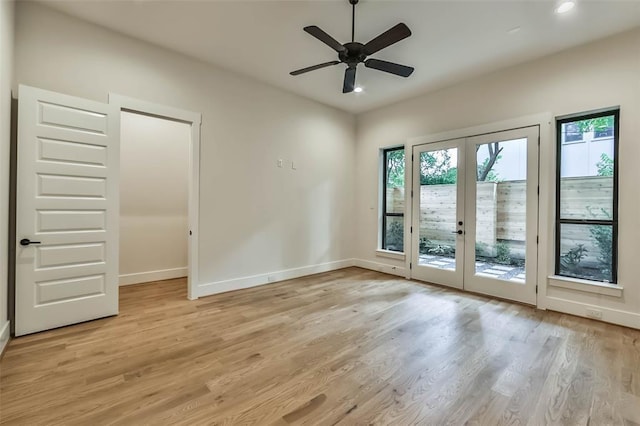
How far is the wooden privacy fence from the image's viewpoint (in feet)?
Result: 11.3

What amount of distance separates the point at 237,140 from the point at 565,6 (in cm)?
403

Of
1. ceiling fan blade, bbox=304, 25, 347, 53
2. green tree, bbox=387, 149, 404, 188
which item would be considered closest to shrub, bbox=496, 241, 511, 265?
green tree, bbox=387, 149, 404, 188

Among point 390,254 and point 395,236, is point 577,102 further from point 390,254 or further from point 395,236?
point 390,254

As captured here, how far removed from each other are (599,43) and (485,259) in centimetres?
291

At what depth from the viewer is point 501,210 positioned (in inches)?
160

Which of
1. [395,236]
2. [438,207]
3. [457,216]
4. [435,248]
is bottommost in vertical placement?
[435,248]

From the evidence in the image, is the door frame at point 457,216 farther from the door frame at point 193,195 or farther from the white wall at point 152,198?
the white wall at point 152,198

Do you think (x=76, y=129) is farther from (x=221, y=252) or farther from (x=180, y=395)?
(x=180, y=395)

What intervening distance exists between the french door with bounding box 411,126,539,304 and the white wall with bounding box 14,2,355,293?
1653 mm

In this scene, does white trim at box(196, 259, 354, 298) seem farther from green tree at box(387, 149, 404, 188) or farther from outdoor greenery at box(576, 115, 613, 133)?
outdoor greenery at box(576, 115, 613, 133)

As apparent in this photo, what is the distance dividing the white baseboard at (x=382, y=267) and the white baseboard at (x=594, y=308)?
2105 mm

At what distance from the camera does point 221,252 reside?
4184 mm

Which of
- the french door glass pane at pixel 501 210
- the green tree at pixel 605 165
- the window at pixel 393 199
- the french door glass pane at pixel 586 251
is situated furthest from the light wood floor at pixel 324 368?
the window at pixel 393 199

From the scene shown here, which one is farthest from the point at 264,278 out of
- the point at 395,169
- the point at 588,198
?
the point at 588,198
